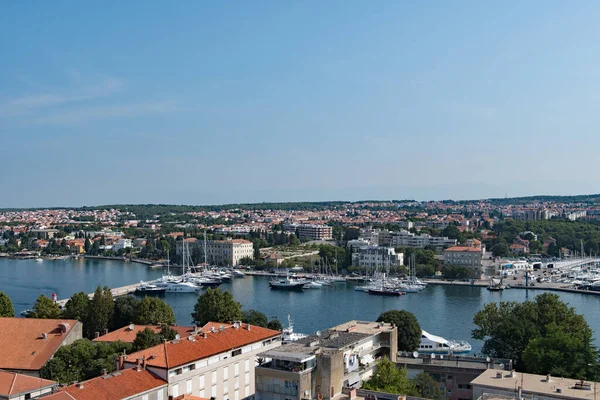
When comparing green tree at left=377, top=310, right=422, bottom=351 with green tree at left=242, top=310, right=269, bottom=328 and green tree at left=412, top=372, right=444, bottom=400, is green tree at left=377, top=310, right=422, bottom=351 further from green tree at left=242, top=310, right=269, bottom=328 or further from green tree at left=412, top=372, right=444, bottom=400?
green tree at left=412, top=372, right=444, bottom=400

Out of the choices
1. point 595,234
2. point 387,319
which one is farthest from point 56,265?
point 595,234

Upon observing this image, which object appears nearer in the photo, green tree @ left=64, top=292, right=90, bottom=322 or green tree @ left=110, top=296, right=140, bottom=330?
green tree @ left=64, top=292, right=90, bottom=322

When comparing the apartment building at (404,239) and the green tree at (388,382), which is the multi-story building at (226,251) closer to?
the apartment building at (404,239)

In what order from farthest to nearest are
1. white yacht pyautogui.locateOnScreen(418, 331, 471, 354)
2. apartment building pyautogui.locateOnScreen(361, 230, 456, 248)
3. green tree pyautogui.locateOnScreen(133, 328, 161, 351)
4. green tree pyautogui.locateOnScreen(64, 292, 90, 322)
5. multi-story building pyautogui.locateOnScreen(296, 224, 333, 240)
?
1. multi-story building pyautogui.locateOnScreen(296, 224, 333, 240)
2. apartment building pyautogui.locateOnScreen(361, 230, 456, 248)
3. white yacht pyautogui.locateOnScreen(418, 331, 471, 354)
4. green tree pyautogui.locateOnScreen(64, 292, 90, 322)
5. green tree pyautogui.locateOnScreen(133, 328, 161, 351)

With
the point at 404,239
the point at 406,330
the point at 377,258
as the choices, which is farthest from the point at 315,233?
the point at 406,330

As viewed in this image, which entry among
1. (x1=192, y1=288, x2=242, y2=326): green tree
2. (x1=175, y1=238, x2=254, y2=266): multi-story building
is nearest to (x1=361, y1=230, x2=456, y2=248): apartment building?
(x1=175, y1=238, x2=254, y2=266): multi-story building

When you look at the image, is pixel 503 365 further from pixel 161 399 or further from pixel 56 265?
pixel 56 265

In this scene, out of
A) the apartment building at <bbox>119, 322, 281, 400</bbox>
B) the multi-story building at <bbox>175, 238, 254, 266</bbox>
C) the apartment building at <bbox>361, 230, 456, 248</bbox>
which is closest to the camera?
the apartment building at <bbox>119, 322, 281, 400</bbox>
